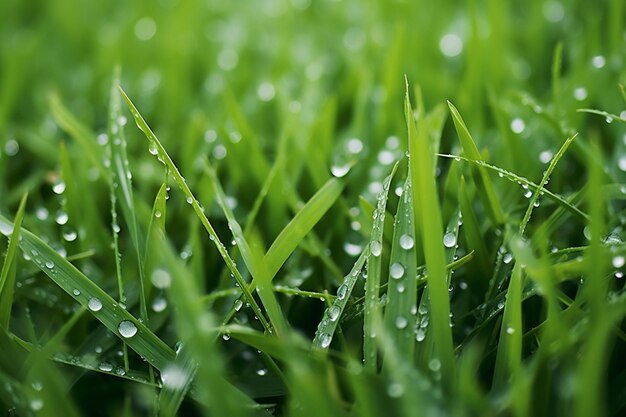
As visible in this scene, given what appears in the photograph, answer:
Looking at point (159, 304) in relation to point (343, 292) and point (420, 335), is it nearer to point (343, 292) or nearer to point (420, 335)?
point (343, 292)

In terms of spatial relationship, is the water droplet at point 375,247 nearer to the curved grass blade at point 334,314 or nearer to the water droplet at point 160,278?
the curved grass blade at point 334,314

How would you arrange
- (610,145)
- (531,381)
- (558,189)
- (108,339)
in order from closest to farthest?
(531,381) < (108,339) < (558,189) < (610,145)

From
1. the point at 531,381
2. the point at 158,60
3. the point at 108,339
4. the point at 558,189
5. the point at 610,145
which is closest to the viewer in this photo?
the point at 531,381

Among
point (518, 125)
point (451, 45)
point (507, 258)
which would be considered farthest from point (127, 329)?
point (451, 45)

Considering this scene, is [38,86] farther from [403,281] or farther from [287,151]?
[403,281]

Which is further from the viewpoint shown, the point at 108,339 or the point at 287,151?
the point at 287,151

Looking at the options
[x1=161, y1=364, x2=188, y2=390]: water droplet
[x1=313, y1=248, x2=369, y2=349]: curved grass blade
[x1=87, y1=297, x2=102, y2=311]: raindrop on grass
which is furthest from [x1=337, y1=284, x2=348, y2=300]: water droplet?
[x1=87, y1=297, x2=102, y2=311]: raindrop on grass

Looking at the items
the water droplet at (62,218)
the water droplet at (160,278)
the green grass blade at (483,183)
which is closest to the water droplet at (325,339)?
the water droplet at (160,278)

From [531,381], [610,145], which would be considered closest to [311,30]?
[610,145]
